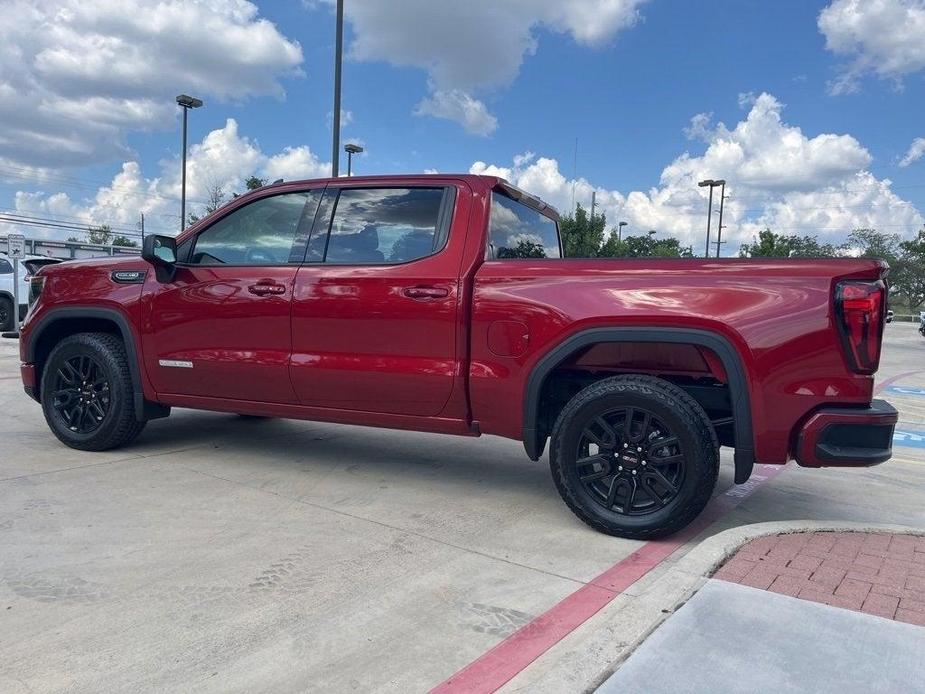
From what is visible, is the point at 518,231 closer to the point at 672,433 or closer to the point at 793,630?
the point at 672,433

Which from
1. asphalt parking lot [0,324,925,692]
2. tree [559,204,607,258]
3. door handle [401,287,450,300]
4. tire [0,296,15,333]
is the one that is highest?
tree [559,204,607,258]

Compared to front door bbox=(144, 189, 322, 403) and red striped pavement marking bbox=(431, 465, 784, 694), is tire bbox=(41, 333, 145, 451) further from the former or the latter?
red striped pavement marking bbox=(431, 465, 784, 694)

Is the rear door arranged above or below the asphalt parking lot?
above

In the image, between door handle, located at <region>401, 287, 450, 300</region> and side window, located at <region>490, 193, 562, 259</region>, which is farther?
side window, located at <region>490, 193, 562, 259</region>

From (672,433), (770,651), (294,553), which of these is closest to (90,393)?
(294,553)

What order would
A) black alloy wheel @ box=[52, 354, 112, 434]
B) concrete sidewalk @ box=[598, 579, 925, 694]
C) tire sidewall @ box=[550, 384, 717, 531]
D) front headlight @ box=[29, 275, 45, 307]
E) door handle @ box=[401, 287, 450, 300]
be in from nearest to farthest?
concrete sidewalk @ box=[598, 579, 925, 694] → tire sidewall @ box=[550, 384, 717, 531] → door handle @ box=[401, 287, 450, 300] → black alloy wheel @ box=[52, 354, 112, 434] → front headlight @ box=[29, 275, 45, 307]

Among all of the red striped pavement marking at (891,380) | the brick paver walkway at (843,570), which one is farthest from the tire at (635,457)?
the red striped pavement marking at (891,380)

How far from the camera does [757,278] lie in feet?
11.2

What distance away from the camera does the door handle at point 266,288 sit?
452cm


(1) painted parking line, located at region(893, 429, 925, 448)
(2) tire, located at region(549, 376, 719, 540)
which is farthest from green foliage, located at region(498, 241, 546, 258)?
(1) painted parking line, located at region(893, 429, 925, 448)

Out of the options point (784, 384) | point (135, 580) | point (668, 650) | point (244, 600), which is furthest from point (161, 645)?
point (784, 384)

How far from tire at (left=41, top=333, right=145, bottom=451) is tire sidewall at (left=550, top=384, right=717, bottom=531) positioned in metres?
3.24

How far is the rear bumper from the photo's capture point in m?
3.34

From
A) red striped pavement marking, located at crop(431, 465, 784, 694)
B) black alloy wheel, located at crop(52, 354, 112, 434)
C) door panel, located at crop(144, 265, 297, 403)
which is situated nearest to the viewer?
red striped pavement marking, located at crop(431, 465, 784, 694)
